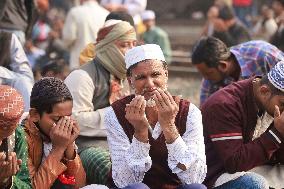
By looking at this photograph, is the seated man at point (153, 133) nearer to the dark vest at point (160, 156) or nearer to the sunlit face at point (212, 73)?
the dark vest at point (160, 156)

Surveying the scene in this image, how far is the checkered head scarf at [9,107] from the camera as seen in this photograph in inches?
169

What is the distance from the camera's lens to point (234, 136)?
4.94 meters

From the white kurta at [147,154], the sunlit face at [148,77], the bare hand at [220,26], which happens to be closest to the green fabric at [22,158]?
the white kurta at [147,154]

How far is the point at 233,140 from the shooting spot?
493 centimetres

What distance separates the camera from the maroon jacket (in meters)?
4.84

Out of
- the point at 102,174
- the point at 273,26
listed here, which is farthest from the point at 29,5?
the point at 273,26

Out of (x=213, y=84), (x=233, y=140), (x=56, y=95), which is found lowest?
(x=213, y=84)

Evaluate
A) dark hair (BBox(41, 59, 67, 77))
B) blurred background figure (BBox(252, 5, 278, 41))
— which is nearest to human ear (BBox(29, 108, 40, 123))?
dark hair (BBox(41, 59, 67, 77))

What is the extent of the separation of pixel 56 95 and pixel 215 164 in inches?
51.0

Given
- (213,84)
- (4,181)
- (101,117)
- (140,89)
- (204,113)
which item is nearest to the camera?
(4,181)

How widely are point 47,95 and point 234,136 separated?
4.42ft

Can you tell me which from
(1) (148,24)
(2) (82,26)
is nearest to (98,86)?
(2) (82,26)

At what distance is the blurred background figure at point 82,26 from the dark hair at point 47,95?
167 inches

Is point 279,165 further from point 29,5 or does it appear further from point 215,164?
point 29,5
